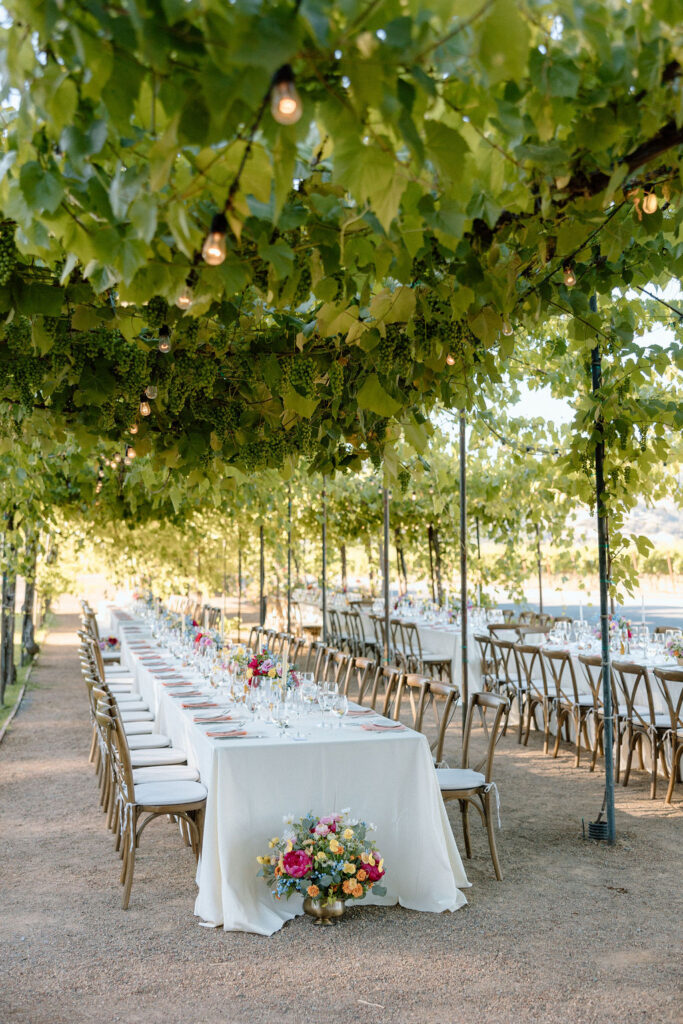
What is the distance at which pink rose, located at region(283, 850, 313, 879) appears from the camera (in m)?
3.96

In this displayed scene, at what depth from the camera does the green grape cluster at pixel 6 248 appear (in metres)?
2.11

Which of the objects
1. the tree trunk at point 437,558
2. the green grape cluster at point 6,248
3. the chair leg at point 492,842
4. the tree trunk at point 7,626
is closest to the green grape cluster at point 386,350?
the green grape cluster at point 6,248

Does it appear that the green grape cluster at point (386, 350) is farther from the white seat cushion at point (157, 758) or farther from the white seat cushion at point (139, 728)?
the white seat cushion at point (139, 728)

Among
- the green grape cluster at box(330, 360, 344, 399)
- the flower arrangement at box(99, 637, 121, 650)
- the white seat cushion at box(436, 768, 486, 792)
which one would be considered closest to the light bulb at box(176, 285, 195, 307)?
the green grape cluster at box(330, 360, 344, 399)

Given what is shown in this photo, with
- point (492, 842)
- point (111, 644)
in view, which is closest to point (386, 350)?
point (492, 842)

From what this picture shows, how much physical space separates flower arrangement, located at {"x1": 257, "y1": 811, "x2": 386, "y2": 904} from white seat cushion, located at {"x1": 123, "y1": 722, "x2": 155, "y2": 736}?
3.01 meters

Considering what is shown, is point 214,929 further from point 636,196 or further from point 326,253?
point 636,196

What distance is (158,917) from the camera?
13.8 ft

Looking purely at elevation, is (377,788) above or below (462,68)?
below

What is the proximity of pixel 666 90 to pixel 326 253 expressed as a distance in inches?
32.8

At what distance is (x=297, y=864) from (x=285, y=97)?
3487 millimetres

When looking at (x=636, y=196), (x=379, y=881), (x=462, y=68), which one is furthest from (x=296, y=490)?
(x=462, y=68)

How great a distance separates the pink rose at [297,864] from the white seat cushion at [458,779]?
0.97 metres

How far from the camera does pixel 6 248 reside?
2115 millimetres
